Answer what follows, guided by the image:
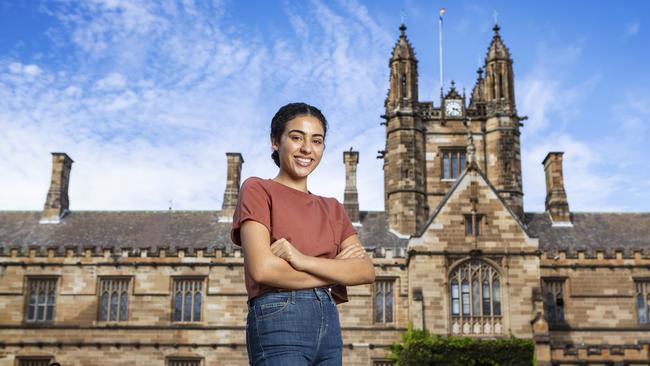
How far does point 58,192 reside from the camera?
30.1 meters

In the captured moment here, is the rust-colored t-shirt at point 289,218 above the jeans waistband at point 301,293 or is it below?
above

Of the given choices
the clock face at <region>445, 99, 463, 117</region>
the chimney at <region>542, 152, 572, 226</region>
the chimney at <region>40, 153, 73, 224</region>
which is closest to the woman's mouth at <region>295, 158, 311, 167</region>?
the chimney at <region>542, 152, 572, 226</region>

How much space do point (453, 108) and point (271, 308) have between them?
96.9 ft

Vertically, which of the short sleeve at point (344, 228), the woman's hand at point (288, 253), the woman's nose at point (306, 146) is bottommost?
the woman's hand at point (288, 253)

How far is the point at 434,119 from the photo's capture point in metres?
31.0

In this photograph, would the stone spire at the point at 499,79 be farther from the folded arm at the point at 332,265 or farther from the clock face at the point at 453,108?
the folded arm at the point at 332,265

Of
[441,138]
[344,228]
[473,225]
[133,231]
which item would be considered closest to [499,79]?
[441,138]

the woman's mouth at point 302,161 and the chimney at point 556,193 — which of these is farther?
the chimney at point 556,193

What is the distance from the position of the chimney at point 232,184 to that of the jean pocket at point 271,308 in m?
26.3

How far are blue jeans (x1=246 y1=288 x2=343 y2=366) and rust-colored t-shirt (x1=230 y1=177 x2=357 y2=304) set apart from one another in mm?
89

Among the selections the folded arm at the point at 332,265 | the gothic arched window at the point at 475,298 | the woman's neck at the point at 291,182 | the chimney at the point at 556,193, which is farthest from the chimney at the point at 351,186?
the folded arm at the point at 332,265

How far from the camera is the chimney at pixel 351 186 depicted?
2884cm

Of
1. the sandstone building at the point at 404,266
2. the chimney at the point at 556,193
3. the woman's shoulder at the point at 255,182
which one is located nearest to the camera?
the woman's shoulder at the point at 255,182

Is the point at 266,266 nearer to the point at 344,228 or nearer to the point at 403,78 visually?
the point at 344,228
